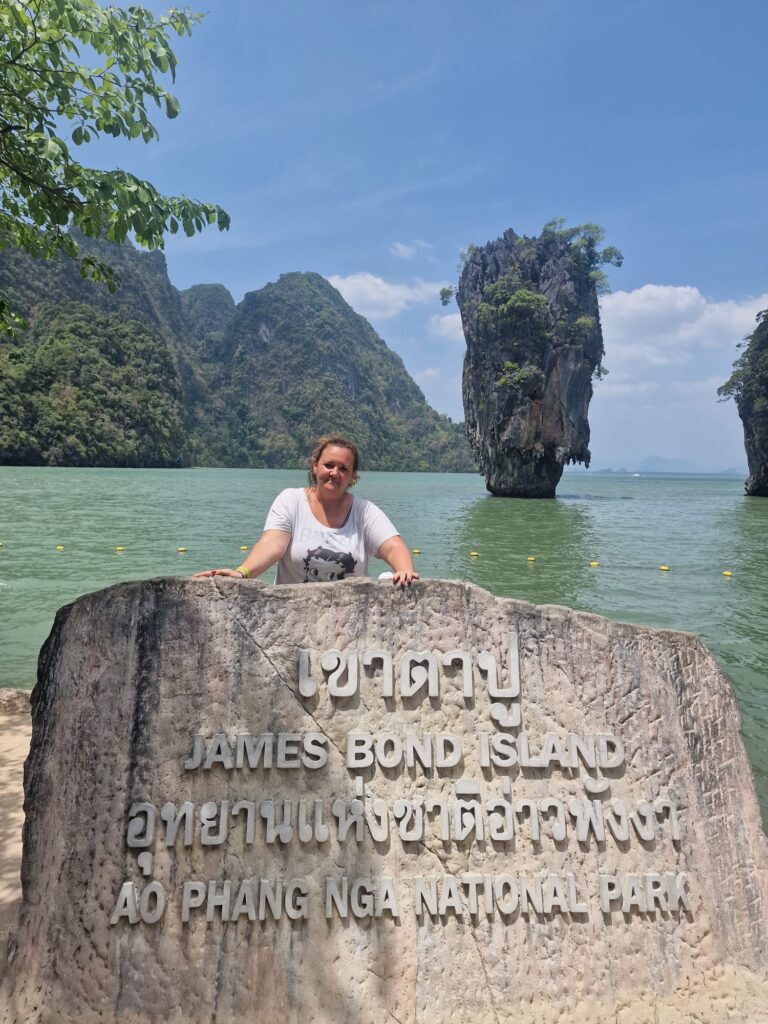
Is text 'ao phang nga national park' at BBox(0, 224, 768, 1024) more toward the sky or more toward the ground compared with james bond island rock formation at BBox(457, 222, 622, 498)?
→ more toward the ground

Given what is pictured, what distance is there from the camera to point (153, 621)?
2.45m

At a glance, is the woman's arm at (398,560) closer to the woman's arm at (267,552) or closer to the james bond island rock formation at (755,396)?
the woman's arm at (267,552)

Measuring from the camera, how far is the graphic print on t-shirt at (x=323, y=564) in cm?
286

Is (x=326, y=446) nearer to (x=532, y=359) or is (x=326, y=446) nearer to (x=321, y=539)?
(x=321, y=539)

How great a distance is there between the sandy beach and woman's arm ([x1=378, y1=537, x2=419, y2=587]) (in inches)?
76.9

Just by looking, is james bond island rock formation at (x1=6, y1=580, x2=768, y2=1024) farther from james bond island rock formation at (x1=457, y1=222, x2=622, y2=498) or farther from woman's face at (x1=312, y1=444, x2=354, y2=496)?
james bond island rock formation at (x1=457, y1=222, x2=622, y2=498)

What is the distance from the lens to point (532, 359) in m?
38.7

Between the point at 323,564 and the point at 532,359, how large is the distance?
38116 mm

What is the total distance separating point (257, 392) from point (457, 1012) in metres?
122

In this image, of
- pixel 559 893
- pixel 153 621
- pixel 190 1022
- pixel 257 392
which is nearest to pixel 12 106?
pixel 153 621

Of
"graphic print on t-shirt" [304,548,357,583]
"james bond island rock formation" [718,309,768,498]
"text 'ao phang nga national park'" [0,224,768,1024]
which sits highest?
"james bond island rock formation" [718,309,768,498]

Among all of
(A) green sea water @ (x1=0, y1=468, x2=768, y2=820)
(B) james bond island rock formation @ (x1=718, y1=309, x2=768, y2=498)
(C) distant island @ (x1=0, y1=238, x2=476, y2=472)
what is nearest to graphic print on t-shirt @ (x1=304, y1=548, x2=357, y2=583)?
(A) green sea water @ (x1=0, y1=468, x2=768, y2=820)

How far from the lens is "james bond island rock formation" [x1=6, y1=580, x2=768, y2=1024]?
223 cm

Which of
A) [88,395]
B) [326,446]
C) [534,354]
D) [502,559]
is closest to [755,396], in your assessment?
[534,354]
